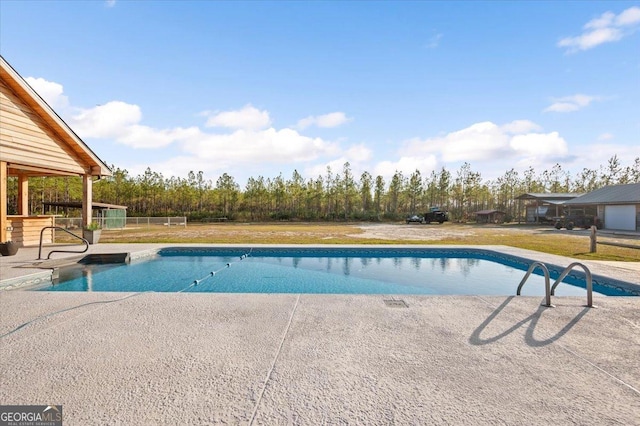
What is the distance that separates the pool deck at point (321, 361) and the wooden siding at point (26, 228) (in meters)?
9.25

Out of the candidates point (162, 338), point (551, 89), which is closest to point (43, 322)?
point (162, 338)

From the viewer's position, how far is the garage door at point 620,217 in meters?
24.3

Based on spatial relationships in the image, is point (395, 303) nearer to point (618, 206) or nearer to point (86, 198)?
point (86, 198)

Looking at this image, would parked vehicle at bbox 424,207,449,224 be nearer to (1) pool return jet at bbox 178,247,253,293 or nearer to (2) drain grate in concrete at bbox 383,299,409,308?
(1) pool return jet at bbox 178,247,253,293

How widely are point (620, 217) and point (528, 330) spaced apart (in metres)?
30.8

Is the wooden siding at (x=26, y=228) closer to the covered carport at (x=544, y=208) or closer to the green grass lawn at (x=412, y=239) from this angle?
the green grass lawn at (x=412, y=239)

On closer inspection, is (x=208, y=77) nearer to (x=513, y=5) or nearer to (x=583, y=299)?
(x=513, y=5)

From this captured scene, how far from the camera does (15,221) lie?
37.9ft

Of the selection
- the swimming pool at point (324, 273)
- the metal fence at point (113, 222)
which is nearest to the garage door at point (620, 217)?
the swimming pool at point (324, 273)

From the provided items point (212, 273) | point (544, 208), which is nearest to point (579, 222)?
point (544, 208)

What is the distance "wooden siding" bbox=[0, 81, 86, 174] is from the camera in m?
9.53

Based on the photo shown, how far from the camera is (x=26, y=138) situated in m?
10.2

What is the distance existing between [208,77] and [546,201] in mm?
36398

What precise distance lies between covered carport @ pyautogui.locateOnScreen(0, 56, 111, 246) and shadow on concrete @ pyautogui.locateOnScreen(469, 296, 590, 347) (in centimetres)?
1288
